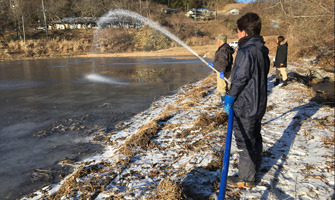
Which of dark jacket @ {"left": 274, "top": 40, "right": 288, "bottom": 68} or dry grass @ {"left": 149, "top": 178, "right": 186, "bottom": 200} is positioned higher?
dark jacket @ {"left": 274, "top": 40, "right": 288, "bottom": 68}

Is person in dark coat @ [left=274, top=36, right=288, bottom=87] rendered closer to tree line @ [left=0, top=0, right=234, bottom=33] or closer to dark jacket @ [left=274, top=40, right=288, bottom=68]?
dark jacket @ [left=274, top=40, right=288, bottom=68]

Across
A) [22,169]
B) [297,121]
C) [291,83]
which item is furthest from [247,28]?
[291,83]

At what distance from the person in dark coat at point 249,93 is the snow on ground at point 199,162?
1.26 feet

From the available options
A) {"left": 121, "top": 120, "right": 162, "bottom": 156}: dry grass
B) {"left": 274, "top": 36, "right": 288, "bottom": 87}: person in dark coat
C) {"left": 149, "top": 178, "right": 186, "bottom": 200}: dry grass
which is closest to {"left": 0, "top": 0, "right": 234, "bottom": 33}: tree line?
{"left": 274, "top": 36, "right": 288, "bottom": 87}: person in dark coat

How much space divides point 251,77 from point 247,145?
3.04 feet

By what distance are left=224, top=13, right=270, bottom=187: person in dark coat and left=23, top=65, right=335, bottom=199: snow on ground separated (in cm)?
38

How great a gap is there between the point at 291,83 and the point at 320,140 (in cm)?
524

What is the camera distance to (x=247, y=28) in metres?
2.97

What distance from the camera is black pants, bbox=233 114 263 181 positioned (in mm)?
3062

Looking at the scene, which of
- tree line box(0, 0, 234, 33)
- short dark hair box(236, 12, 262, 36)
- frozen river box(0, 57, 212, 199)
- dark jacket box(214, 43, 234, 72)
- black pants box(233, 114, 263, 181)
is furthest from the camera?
tree line box(0, 0, 234, 33)

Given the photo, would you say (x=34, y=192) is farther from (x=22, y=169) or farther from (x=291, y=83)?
(x=291, y=83)

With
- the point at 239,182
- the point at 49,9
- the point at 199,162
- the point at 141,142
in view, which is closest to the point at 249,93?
the point at 239,182

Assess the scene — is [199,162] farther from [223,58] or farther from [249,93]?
[223,58]

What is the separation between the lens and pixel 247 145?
309 cm
